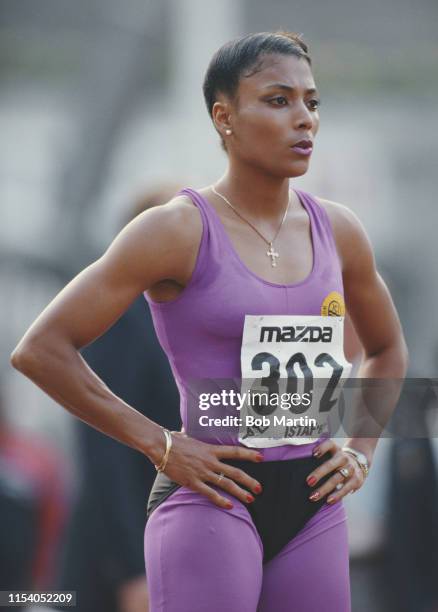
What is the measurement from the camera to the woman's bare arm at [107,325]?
2850 millimetres

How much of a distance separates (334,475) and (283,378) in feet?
0.94

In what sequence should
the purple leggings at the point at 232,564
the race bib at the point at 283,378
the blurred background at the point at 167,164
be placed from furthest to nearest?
the blurred background at the point at 167,164, the race bib at the point at 283,378, the purple leggings at the point at 232,564

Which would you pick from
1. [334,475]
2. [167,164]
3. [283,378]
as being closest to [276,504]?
[334,475]

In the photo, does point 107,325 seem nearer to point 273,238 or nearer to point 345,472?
point 273,238

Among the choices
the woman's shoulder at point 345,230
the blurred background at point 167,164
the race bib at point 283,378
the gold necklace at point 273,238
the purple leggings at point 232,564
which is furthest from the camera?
the blurred background at point 167,164

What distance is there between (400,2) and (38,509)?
65.1ft

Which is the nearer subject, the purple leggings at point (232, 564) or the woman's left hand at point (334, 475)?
the purple leggings at point (232, 564)

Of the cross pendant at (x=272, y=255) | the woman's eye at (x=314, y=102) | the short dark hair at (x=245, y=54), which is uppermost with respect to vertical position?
the short dark hair at (x=245, y=54)

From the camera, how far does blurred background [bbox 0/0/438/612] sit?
5.34 meters

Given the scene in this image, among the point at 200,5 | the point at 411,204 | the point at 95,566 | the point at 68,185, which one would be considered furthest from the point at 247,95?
the point at 411,204

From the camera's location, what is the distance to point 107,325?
289 cm

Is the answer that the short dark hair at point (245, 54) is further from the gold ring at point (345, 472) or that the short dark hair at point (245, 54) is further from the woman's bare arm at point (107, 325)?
the gold ring at point (345, 472)

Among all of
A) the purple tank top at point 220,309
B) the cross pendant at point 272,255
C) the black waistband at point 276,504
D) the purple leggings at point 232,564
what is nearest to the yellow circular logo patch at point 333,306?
the purple tank top at point 220,309

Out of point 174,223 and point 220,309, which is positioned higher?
point 174,223
